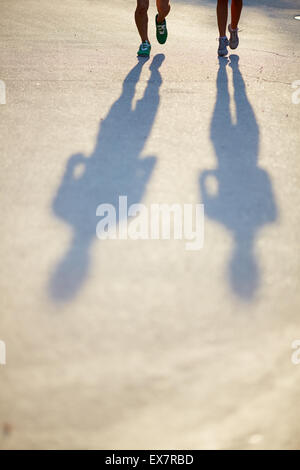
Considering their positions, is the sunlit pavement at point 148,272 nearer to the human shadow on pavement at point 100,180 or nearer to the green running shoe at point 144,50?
the human shadow on pavement at point 100,180

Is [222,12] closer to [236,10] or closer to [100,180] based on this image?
[236,10]

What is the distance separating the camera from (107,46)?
5730mm

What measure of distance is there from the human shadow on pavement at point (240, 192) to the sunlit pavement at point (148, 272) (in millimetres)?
11

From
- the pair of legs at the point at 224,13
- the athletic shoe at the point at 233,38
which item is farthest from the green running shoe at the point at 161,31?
the athletic shoe at the point at 233,38

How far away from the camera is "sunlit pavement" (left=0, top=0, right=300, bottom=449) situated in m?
1.62

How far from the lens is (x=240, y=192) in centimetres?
282

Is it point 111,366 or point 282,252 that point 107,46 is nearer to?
point 282,252

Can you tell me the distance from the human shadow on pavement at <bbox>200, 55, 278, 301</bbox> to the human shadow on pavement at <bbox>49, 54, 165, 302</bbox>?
0.48 metres

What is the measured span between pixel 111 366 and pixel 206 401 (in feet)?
1.34

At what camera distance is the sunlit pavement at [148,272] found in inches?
63.6

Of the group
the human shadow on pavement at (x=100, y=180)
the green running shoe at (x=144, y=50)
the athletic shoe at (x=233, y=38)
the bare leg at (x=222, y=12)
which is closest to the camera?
the human shadow on pavement at (x=100, y=180)

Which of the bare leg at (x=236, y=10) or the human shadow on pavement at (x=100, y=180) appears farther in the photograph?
the bare leg at (x=236, y=10)

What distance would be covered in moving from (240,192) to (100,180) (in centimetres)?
94
